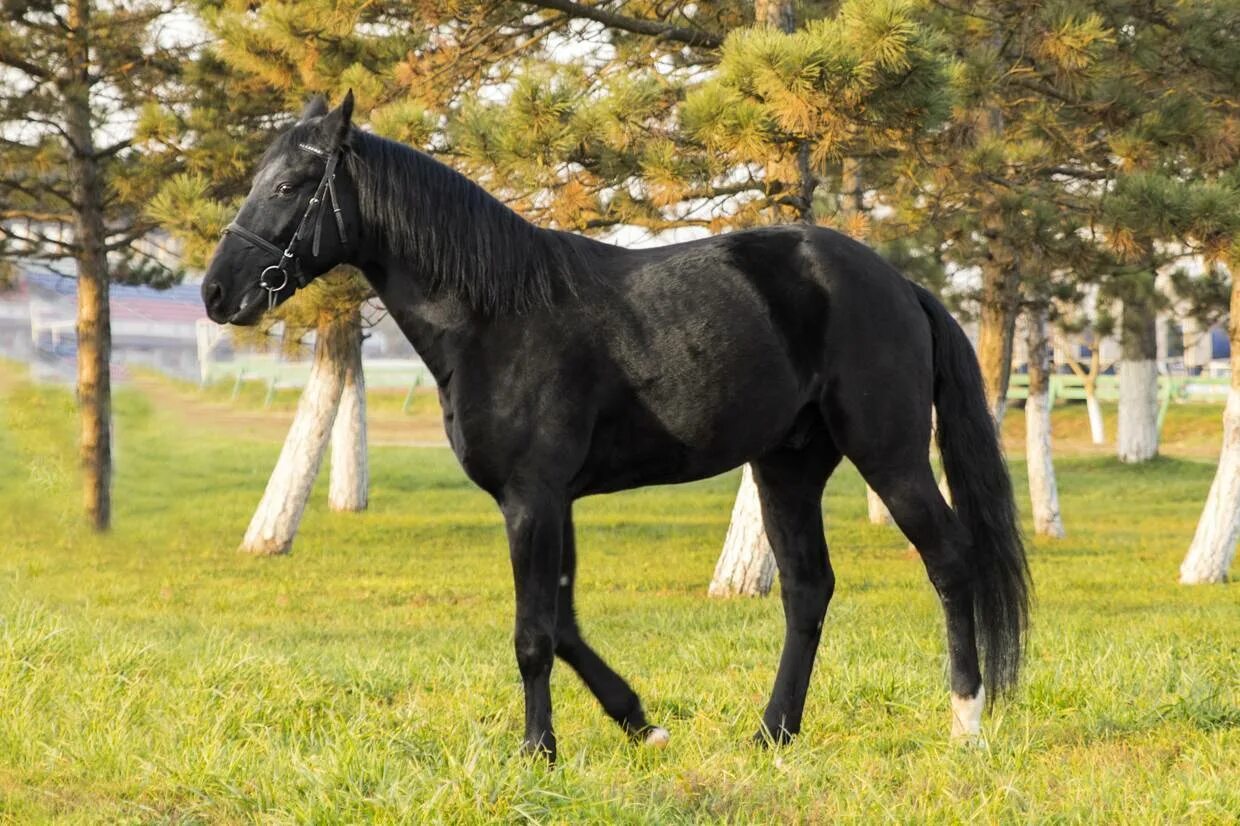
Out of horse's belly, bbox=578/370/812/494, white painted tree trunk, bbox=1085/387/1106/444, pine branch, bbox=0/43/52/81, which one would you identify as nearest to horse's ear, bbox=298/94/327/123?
horse's belly, bbox=578/370/812/494

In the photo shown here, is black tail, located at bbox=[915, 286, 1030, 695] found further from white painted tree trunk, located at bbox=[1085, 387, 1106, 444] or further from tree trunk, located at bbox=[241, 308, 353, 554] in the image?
white painted tree trunk, located at bbox=[1085, 387, 1106, 444]

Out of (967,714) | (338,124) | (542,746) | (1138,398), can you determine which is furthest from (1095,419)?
(338,124)

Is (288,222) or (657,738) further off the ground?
(288,222)

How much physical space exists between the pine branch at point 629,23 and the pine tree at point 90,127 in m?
5.56

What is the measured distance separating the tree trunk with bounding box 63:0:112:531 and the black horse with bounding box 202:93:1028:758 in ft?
33.0

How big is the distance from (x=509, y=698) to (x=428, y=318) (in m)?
1.79

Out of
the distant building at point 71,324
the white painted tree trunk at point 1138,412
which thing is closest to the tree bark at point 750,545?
the distant building at point 71,324

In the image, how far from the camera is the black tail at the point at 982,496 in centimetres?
470

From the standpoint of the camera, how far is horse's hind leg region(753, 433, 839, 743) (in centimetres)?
475

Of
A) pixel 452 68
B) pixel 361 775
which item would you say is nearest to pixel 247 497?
pixel 452 68

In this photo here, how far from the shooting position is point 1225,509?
1095cm

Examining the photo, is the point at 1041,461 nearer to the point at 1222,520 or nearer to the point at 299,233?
the point at 1222,520

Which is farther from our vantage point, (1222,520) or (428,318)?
(1222,520)

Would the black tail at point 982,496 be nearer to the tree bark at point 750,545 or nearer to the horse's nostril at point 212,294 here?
the horse's nostril at point 212,294
